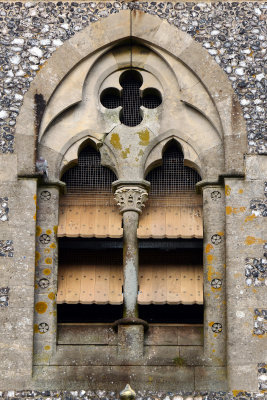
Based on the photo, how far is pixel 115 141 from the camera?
2223 centimetres

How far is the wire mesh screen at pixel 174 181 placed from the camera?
22.2 meters

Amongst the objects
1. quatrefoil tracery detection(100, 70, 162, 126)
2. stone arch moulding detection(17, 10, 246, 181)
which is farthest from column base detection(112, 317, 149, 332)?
quatrefoil tracery detection(100, 70, 162, 126)

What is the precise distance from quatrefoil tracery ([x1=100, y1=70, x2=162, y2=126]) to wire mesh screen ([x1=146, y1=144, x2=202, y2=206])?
28.2 inches

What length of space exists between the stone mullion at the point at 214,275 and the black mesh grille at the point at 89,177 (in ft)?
4.78

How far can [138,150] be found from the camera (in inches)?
872

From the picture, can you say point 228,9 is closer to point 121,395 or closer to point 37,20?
point 37,20

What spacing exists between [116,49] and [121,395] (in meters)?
5.75

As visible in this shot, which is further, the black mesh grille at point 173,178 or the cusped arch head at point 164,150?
the black mesh grille at point 173,178

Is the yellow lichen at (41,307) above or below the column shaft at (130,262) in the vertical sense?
below

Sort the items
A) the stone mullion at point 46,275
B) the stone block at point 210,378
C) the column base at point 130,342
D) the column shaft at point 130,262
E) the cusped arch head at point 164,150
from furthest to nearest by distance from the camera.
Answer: the cusped arch head at point 164,150 < the column shaft at point 130,262 < the stone mullion at point 46,275 < the column base at point 130,342 < the stone block at point 210,378

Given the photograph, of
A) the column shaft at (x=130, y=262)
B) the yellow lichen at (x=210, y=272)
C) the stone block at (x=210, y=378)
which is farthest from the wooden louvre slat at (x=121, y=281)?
the stone block at (x=210, y=378)

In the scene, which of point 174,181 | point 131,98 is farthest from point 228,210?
point 131,98

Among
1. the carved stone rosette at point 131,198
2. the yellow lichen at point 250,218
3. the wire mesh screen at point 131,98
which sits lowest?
the yellow lichen at point 250,218

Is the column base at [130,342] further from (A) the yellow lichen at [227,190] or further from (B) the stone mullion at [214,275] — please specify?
(A) the yellow lichen at [227,190]
